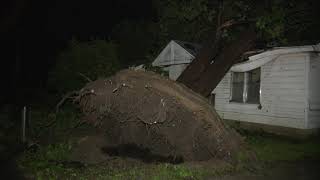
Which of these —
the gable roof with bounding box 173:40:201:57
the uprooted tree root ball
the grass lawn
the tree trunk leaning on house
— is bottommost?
the grass lawn

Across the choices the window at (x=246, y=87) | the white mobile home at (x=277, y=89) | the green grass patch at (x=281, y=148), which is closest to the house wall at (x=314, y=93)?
the white mobile home at (x=277, y=89)

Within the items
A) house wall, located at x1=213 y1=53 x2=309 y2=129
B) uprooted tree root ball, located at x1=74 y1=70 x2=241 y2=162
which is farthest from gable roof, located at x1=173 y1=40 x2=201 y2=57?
uprooted tree root ball, located at x1=74 y1=70 x2=241 y2=162

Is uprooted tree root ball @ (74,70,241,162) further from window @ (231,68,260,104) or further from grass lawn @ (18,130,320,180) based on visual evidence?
window @ (231,68,260,104)

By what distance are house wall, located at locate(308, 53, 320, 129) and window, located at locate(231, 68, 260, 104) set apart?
253cm

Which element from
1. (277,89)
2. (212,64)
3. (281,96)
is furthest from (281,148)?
(212,64)

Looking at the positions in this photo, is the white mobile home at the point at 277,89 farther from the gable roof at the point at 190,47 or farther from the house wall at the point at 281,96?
the gable roof at the point at 190,47

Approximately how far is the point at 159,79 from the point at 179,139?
1.46 metres

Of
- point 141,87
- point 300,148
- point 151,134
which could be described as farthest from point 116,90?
point 300,148

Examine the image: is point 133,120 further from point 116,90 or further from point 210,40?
point 210,40

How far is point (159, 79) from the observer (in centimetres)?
1090

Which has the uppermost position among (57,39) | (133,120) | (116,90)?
(57,39)

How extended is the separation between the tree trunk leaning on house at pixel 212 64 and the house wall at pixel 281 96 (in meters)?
1.26

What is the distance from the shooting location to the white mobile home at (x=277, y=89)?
16.7 m

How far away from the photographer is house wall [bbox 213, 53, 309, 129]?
16922 millimetres
